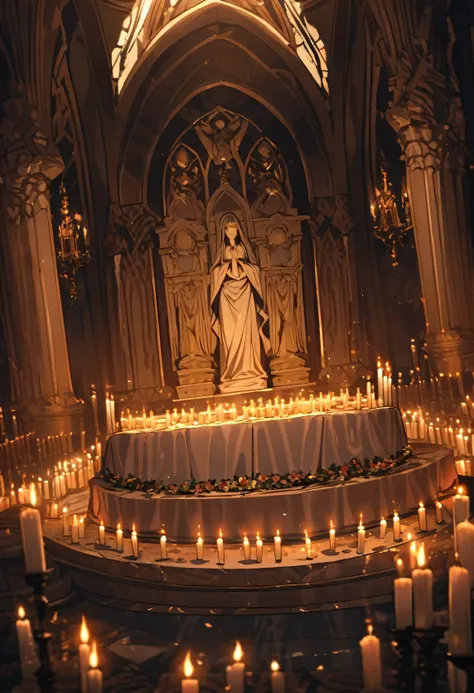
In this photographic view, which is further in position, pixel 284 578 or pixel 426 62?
pixel 426 62

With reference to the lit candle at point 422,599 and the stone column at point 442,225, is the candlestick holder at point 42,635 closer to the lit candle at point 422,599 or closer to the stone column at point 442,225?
the lit candle at point 422,599

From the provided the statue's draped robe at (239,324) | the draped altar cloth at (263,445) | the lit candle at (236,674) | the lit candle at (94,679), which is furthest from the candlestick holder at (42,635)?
the statue's draped robe at (239,324)

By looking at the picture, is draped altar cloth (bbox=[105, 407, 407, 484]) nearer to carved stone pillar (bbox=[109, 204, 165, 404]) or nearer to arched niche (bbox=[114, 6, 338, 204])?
carved stone pillar (bbox=[109, 204, 165, 404])

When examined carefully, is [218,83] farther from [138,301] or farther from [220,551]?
[220,551]

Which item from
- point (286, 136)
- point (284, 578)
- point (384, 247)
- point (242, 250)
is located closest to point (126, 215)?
point (242, 250)

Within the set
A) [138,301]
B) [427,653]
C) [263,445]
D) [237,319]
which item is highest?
[138,301]

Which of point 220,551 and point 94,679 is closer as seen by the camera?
point 94,679

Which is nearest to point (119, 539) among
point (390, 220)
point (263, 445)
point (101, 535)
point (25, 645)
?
point (101, 535)

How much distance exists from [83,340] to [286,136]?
19.9ft

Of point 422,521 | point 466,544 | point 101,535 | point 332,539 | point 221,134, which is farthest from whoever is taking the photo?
point 221,134

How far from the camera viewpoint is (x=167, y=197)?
66.1 ft

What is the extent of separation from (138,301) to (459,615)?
15895mm

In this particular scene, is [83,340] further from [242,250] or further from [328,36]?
[328,36]

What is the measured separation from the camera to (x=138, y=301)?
1973 centimetres
